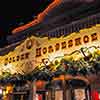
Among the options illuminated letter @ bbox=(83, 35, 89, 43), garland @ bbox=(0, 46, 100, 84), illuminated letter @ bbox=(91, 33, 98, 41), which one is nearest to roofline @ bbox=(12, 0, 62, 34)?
garland @ bbox=(0, 46, 100, 84)

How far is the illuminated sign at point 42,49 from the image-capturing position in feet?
32.7

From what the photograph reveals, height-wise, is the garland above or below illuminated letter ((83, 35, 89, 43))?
below

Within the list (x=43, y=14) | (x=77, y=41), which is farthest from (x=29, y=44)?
(x=77, y=41)

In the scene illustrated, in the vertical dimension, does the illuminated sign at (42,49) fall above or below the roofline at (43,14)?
below

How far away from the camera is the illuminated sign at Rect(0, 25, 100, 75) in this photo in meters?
9.96

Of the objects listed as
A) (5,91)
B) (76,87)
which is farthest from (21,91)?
(76,87)

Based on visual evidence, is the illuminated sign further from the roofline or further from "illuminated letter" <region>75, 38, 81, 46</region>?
the roofline

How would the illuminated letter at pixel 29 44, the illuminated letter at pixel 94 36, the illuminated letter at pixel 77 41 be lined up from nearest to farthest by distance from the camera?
the illuminated letter at pixel 94 36 → the illuminated letter at pixel 77 41 → the illuminated letter at pixel 29 44

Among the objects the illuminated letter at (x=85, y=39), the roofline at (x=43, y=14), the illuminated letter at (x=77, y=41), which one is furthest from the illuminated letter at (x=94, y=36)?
the roofline at (x=43, y=14)

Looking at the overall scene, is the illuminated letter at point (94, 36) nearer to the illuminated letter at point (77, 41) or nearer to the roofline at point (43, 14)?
the illuminated letter at point (77, 41)

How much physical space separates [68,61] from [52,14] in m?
5.59

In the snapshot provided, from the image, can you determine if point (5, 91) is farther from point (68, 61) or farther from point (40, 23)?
point (68, 61)

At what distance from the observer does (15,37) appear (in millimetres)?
17891

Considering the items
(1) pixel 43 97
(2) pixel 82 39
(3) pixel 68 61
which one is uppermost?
(2) pixel 82 39
